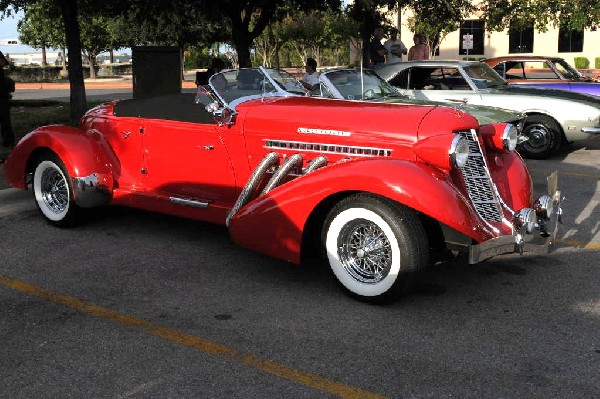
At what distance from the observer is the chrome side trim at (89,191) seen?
6.10 metres

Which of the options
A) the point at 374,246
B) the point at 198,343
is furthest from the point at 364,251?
the point at 198,343

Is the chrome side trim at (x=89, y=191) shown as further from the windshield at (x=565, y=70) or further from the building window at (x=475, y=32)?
the building window at (x=475, y=32)

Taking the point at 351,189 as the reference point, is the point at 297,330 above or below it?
below

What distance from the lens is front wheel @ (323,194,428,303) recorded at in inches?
167

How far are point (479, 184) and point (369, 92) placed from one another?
→ 12.1 feet

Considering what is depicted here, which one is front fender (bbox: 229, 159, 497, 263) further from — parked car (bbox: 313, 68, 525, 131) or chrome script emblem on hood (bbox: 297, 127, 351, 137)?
parked car (bbox: 313, 68, 525, 131)

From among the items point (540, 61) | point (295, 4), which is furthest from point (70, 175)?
point (295, 4)

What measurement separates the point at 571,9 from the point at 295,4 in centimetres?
1370

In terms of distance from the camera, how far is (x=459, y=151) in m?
4.44

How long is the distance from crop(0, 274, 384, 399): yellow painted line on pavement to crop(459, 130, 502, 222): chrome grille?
6.04 ft

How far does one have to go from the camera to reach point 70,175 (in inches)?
243

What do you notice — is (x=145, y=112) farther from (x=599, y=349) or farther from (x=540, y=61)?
(x=540, y=61)

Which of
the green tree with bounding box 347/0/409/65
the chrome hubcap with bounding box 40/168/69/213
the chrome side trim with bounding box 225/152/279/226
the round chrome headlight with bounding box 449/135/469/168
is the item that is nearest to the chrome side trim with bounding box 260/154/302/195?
the chrome side trim with bounding box 225/152/279/226

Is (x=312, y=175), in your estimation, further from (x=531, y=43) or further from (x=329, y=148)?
(x=531, y=43)
